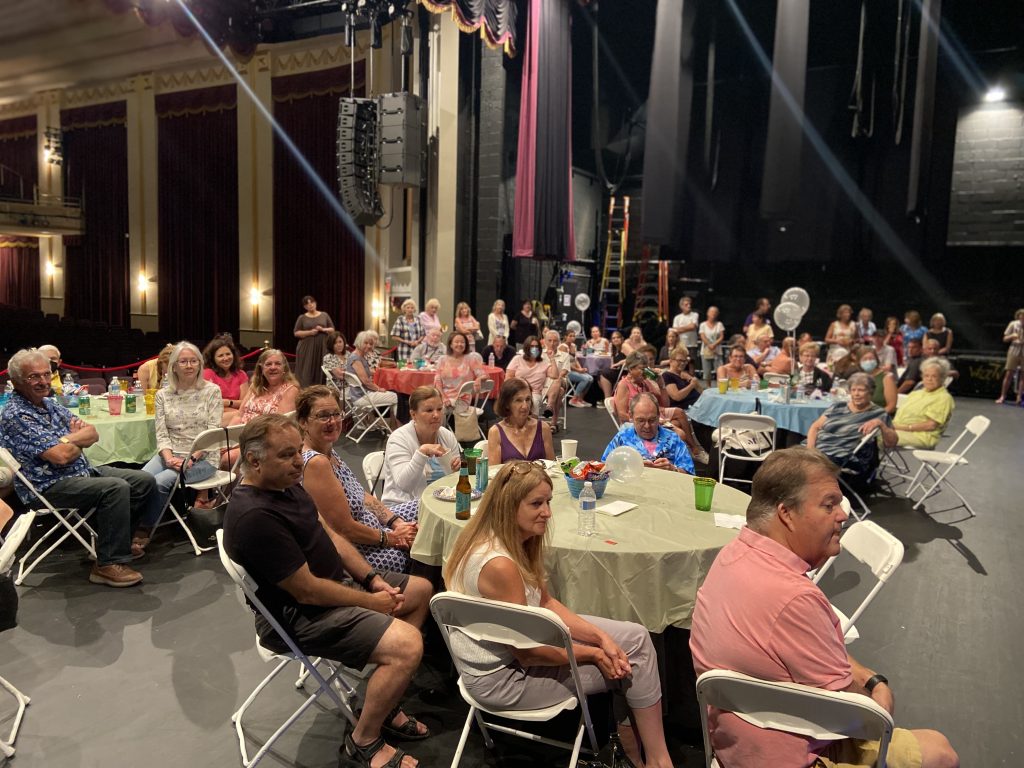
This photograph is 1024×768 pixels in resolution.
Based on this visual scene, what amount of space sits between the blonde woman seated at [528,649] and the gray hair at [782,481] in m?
0.57

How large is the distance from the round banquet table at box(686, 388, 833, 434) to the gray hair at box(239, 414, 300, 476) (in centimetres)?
372

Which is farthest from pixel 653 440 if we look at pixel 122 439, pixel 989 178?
pixel 989 178

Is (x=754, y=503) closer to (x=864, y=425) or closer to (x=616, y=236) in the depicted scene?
(x=864, y=425)

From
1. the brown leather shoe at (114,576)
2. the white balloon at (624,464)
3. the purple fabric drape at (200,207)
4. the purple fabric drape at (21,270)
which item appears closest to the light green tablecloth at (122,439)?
the brown leather shoe at (114,576)

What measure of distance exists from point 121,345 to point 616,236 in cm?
893

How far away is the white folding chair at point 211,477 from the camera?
12.6 ft

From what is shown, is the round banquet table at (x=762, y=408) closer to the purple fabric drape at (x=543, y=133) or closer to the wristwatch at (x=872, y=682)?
the wristwatch at (x=872, y=682)

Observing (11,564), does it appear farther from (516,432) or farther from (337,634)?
(516,432)

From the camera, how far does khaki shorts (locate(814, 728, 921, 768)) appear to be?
1.59 meters

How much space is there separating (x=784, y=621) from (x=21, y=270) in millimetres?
20662

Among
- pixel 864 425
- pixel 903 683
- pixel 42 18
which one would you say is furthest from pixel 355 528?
pixel 42 18

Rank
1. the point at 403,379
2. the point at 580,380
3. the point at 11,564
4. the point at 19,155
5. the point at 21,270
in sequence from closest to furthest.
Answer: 1. the point at 11,564
2. the point at 403,379
3. the point at 580,380
4. the point at 19,155
5. the point at 21,270

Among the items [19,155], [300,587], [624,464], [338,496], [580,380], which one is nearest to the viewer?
[300,587]

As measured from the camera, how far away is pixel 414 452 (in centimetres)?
323
